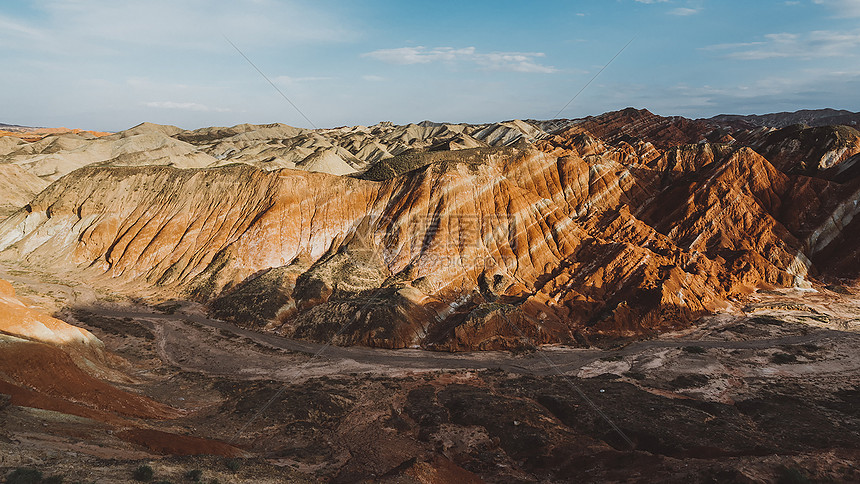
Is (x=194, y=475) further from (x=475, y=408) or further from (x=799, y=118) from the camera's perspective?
(x=799, y=118)

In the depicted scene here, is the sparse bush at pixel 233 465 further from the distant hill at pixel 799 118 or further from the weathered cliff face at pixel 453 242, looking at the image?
the distant hill at pixel 799 118

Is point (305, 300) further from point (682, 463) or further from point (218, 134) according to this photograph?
point (218, 134)

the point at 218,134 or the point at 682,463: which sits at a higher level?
the point at 218,134

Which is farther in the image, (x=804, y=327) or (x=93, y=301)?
(x=93, y=301)

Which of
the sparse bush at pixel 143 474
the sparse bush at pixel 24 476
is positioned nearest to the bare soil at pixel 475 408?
the sparse bush at pixel 143 474

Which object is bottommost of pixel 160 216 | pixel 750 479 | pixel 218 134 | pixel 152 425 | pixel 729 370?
pixel 729 370

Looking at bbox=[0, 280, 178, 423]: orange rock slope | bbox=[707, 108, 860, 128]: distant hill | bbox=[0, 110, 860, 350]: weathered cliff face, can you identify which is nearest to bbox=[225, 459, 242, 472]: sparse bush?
bbox=[0, 280, 178, 423]: orange rock slope

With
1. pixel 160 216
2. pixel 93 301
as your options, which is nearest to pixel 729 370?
pixel 93 301
